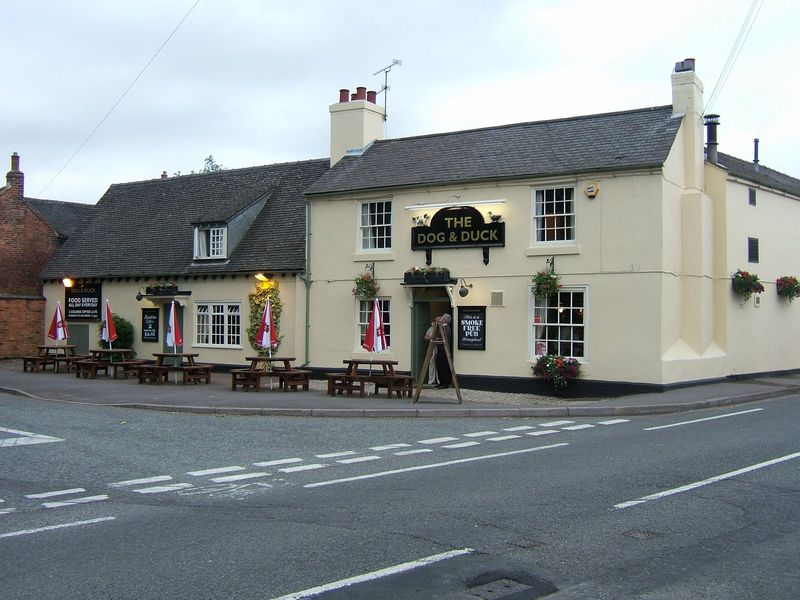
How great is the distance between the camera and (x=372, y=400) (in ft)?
60.1

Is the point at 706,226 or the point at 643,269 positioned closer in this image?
the point at 643,269

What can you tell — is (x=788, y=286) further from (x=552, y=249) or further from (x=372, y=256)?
(x=372, y=256)

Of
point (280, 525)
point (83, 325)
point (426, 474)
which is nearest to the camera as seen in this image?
point (280, 525)

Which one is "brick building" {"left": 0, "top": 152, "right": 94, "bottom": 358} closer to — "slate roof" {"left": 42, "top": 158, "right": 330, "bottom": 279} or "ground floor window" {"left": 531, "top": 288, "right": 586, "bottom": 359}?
"slate roof" {"left": 42, "top": 158, "right": 330, "bottom": 279}

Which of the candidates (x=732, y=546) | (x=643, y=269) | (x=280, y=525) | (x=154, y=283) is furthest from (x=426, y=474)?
(x=154, y=283)

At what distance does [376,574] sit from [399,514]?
71.1 inches

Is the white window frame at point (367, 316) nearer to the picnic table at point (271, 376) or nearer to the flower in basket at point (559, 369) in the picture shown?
the picnic table at point (271, 376)

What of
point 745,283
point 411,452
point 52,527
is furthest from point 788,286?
point 52,527

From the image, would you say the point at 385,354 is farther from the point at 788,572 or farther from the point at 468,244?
the point at 788,572

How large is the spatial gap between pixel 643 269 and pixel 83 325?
20.2m

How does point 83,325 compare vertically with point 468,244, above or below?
below

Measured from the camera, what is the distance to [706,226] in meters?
20.9

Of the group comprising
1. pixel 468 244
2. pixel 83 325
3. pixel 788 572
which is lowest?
pixel 788 572

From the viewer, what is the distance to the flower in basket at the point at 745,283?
21.4 meters
